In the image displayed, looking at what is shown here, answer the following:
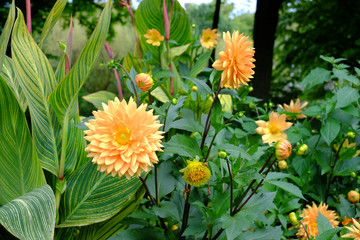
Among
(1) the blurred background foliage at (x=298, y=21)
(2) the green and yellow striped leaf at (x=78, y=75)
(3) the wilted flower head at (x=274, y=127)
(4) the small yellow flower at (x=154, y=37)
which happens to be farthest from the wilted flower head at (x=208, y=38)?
(1) the blurred background foliage at (x=298, y=21)

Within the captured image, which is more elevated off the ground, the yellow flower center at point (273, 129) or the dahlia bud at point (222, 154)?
the dahlia bud at point (222, 154)

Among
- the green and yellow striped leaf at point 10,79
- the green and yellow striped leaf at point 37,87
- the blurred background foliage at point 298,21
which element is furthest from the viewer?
the blurred background foliage at point 298,21

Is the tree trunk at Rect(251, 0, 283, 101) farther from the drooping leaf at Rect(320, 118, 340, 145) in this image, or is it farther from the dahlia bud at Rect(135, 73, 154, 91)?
the dahlia bud at Rect(135, 73, 154, 91)

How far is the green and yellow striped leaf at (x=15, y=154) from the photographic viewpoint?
2.57 ft

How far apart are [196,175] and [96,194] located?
1.13ft

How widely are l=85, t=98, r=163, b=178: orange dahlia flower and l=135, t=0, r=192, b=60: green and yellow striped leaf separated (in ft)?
2.83

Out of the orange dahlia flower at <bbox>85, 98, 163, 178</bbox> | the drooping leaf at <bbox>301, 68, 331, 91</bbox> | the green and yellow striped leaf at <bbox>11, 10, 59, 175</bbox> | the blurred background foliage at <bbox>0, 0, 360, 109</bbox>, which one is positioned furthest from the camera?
the blurred background foliage at <bbox>0, 0, 360, 109</bbox>

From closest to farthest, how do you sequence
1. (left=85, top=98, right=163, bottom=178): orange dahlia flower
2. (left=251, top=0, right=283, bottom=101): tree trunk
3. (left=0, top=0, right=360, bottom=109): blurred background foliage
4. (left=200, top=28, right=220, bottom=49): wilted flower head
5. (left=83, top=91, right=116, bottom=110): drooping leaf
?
Answer: 1. (left=85, top=98, right=163, bottom=178): orange dahlia flower
2. (left=83, top=91, right=116, bottom=110): drooping leaf
3. (left=200, top=28, right=220, bottom=49): wilted flower head
4. (left=251, top=0, right=283, bottom=101): tree trunk
5. (left=0, top=0, right=360, bottom=109): blurred background foliage

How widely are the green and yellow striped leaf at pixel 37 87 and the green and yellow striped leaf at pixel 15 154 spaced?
5 cm

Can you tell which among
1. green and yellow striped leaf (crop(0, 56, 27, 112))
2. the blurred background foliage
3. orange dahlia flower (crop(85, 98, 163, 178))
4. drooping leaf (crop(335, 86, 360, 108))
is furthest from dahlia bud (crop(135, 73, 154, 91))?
the blurred background foliage

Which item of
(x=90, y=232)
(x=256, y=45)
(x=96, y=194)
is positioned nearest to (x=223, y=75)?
(x=96, y=194)

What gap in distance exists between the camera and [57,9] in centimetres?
98

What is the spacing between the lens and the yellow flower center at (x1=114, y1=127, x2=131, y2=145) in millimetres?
603

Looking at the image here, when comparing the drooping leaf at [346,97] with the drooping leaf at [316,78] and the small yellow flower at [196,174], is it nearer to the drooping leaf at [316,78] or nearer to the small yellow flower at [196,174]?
the drooping leaf at [316,78]
